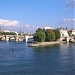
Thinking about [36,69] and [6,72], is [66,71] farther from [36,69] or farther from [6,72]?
[6,72]

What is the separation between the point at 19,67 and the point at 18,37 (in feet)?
129

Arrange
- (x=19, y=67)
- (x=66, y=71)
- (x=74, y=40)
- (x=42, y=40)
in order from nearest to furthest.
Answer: (x=66, y=71) < (x=19, y=67) < (x=42, y=40) < (x=74, y=40)

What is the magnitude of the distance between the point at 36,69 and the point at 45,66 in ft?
3.55

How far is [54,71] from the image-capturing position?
14.9 m

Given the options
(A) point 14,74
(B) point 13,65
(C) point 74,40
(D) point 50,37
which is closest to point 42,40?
(D) point 50,37

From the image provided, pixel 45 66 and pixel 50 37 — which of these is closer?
pixel 45 66

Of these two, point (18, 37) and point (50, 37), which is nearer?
point (50, 37)

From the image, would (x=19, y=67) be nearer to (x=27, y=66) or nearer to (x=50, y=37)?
(x=27, y=66)

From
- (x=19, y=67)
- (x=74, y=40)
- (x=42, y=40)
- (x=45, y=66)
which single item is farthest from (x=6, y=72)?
(x=74, y=40)

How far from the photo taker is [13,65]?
1675 centimetres

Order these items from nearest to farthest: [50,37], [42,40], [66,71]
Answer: [66,71] → [42,40] → [50,37]

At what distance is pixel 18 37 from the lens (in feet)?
182

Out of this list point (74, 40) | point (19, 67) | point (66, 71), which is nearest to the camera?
point (66, 71)

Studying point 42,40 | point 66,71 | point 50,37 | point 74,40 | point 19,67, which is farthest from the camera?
Result: point 74,40
